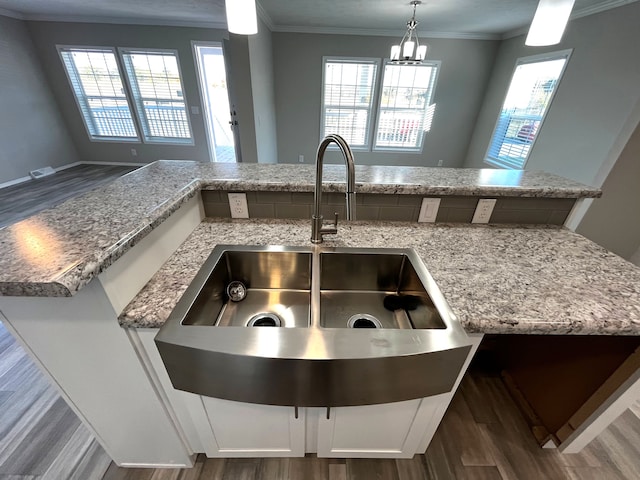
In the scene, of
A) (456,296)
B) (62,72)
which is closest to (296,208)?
(456,296)

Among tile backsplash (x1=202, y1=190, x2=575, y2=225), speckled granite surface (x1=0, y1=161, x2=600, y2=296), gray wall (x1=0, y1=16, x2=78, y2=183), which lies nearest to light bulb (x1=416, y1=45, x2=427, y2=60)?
speckled granite surface (x1=0, y1=161, x2=600, y2=296)

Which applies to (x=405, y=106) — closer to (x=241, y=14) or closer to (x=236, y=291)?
(x=241, y=14)

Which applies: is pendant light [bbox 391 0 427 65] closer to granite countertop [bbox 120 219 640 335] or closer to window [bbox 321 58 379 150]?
window [bbox 321 58 379 150]

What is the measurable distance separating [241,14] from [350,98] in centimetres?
Result: 373

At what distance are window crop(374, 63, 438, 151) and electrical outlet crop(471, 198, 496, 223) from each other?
4.30 meters

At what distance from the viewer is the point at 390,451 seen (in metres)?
1.02

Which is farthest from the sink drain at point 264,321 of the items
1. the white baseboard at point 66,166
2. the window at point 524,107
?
the white baseboard at point 66,166

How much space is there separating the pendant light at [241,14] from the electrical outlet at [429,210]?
1350 mm

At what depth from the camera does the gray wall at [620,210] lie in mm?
2348

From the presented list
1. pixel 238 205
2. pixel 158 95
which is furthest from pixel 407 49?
pixel 158 95

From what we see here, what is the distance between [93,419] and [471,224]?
5.61ft

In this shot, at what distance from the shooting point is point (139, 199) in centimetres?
86

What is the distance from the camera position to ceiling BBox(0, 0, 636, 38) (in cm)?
297

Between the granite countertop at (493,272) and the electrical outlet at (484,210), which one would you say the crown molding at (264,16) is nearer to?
the granite countertop at (493,272)
